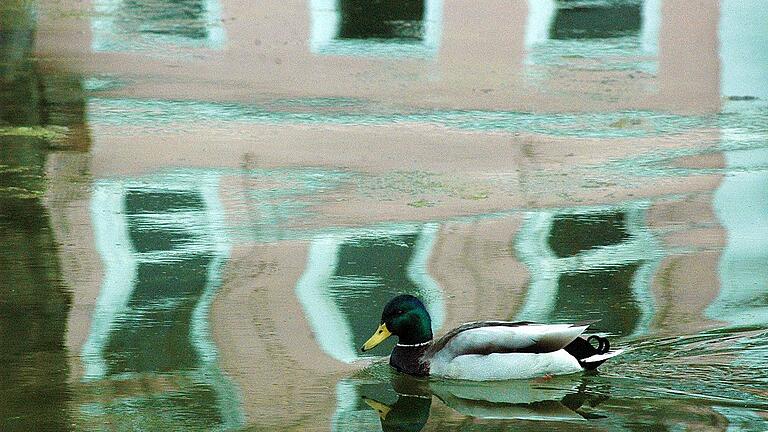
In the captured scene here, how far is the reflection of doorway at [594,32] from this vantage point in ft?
49.3

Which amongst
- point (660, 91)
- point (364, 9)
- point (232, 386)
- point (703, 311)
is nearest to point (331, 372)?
point (232, 386)

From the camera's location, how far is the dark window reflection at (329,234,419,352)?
302 inches

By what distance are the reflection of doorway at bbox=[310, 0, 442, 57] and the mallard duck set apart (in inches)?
329

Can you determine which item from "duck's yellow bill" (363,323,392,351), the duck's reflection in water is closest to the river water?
the duck's reflection in water

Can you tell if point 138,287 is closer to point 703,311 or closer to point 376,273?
point 376,273

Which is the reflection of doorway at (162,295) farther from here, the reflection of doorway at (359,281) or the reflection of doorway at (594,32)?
the reflection of doorway at (594,32)

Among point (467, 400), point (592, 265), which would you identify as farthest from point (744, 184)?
point (467, 400)

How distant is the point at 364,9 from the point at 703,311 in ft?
34.2

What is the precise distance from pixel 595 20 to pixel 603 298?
953 centimetres

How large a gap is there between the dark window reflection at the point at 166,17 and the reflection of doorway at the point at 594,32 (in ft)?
11.8

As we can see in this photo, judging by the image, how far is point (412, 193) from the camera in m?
10.1

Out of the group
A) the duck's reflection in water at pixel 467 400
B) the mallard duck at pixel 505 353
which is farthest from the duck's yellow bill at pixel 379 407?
the mallard duck at pixel 505 353

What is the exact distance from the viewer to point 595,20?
669 inches

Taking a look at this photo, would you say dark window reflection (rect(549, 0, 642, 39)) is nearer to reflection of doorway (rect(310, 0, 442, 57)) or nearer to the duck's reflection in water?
reflection of doorway (rect(310, 0, 442, 57))
